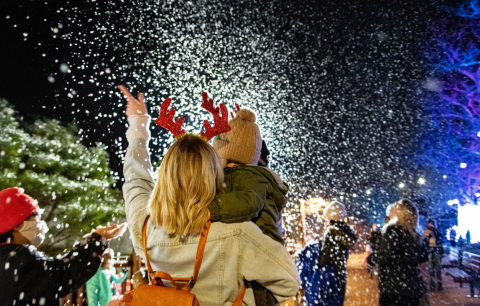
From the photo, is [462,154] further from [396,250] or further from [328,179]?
[328,179]

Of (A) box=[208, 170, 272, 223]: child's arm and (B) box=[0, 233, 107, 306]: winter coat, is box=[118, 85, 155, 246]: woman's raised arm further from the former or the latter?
(B) box=[0, 233, 107, 306]: winter coat

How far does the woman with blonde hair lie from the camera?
1.50 meters

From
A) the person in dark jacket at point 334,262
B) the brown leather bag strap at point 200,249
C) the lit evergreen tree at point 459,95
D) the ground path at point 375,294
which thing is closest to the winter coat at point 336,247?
the person in dark jacket at point 334,262

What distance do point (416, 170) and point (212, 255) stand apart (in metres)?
35.7

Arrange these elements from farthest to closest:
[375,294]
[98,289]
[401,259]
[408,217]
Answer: [375,294] < [98,289] < [408,217] < [401,259]

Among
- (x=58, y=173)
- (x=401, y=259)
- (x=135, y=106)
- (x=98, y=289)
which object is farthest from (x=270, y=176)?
(x=58, y=173)

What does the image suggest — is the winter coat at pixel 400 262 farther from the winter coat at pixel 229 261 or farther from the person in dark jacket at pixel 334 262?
the winter coat at pixel 229 261

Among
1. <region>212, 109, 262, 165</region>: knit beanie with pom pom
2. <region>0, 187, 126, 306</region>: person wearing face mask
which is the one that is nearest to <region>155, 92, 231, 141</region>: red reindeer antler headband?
<region>212, 109, 262, 165</region>: knit beanie with pom pom

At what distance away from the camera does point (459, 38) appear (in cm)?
1576

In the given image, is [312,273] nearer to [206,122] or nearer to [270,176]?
[270,176]

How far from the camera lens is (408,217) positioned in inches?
155

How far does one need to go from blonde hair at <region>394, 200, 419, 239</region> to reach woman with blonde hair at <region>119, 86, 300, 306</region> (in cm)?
299

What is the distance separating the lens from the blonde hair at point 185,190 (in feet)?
4.99

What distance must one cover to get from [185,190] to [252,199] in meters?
0.33
